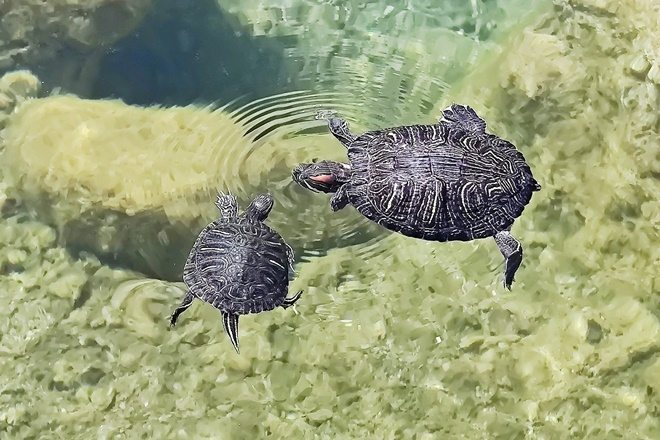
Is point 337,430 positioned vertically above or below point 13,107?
below

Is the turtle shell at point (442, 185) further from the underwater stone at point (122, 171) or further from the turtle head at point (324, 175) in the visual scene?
the underwater stone at point (122, 171)

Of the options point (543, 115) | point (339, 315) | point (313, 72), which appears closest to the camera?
point (339, 315)

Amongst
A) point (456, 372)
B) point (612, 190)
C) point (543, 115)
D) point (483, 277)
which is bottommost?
point (456, 372)

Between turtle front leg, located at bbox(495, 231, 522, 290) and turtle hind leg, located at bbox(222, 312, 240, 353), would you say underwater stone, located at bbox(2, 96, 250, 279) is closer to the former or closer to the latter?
turtle hind leg, located at bbox(222, 312, 240, 353)

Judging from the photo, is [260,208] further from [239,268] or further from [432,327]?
[432,327]

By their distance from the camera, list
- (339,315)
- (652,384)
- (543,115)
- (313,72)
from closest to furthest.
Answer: (652,384), (339,315), (543,115), (313,72)

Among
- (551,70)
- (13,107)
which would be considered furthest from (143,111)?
(551,70)

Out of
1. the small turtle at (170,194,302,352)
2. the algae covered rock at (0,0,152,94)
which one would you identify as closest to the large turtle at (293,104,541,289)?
the small turtle at (170,194,302,352)

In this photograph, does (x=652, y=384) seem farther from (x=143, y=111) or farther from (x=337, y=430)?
(x=143, y=111)
